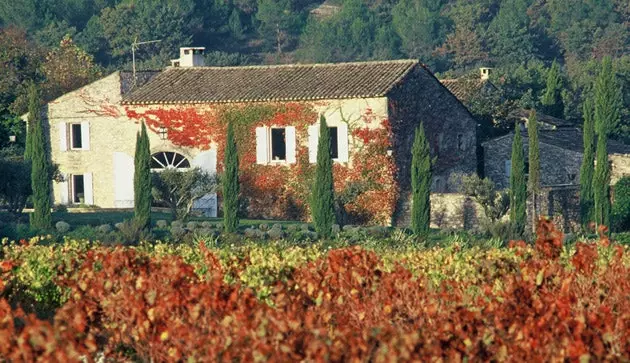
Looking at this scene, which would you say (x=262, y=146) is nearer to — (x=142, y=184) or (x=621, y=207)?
(x=142, y=184)

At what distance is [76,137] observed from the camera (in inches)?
1633

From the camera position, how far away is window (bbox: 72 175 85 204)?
1635 inches

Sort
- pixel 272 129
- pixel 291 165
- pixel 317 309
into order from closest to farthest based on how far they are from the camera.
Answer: pixel 317 309, pixel 291 165, pixel 272 129

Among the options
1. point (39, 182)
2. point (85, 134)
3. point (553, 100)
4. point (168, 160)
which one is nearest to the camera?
point (39, 182)

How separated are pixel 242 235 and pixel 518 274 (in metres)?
17.5

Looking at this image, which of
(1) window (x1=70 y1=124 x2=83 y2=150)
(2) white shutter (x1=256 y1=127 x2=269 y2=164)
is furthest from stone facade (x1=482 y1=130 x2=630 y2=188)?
(1) window (x1=70 y1=124 x2=83 y2=150)

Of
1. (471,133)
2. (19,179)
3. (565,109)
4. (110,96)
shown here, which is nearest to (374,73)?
(471,133)

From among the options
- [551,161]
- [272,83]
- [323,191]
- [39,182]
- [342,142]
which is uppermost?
[272,83]

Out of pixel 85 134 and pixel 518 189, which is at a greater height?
pixel 85 134

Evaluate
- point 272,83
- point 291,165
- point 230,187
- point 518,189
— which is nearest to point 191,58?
point 272,83

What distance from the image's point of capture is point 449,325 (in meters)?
12.3

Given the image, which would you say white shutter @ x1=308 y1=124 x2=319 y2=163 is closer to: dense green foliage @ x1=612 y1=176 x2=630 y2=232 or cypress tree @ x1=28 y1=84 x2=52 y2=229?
cypress tree @ x1=28 y1=84 x2=52 y2=229

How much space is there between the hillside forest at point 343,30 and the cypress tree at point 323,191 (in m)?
36.1

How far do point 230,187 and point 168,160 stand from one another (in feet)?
20.0
